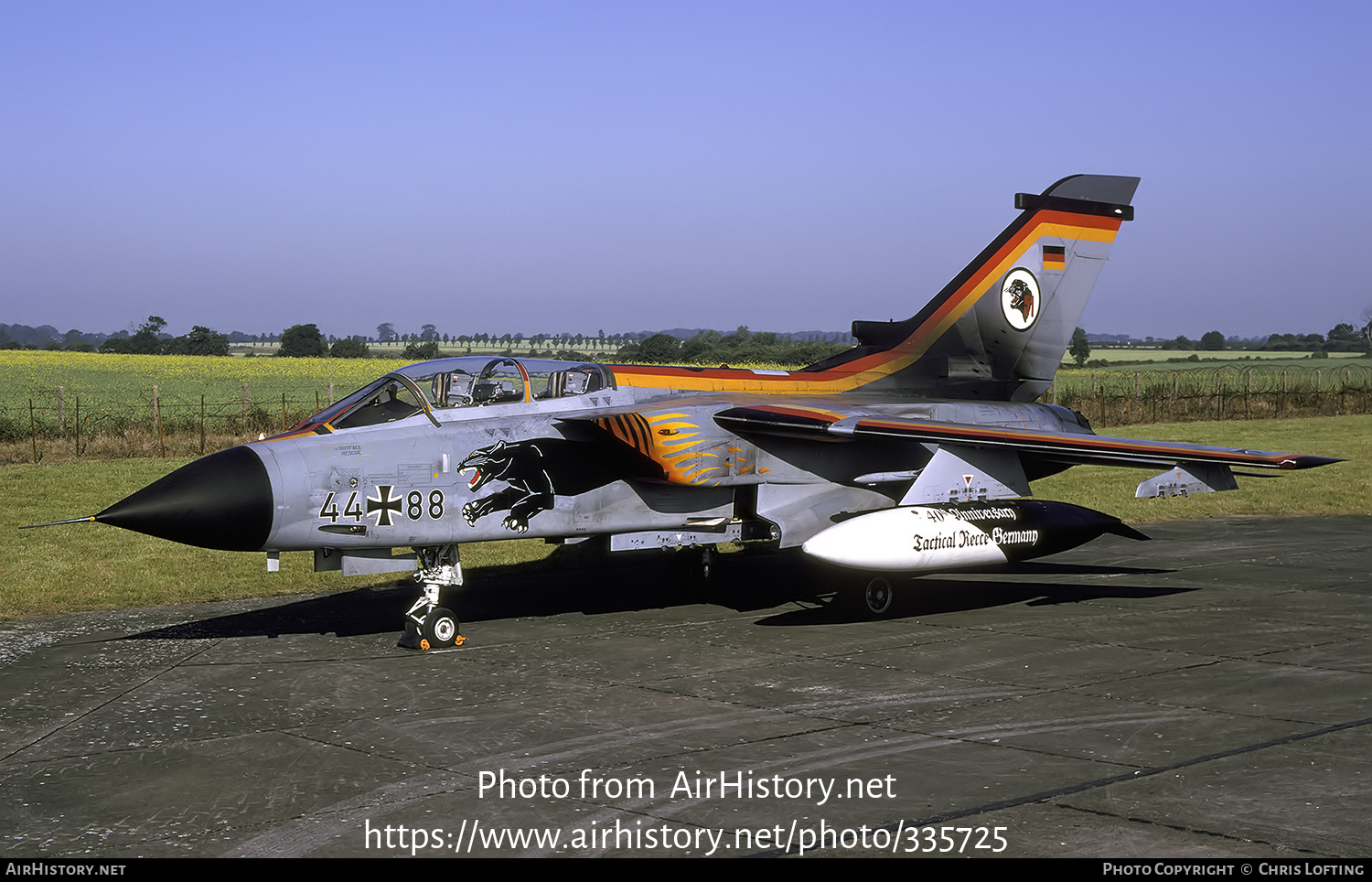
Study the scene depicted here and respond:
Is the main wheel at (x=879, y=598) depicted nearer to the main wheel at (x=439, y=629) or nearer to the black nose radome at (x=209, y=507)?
the main wheel at (x=439, y=629)

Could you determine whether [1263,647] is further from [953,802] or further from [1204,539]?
[1204,539]

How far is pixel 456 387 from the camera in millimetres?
11766

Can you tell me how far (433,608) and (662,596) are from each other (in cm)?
365

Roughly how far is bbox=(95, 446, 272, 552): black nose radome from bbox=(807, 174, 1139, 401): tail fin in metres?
7.26

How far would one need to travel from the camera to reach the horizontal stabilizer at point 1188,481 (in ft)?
40.3

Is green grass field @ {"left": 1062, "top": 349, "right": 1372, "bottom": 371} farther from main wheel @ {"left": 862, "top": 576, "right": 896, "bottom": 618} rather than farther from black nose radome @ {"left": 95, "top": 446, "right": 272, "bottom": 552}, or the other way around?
black nose radome @ {"left": 95, "top": 446, "right": 272, "bottom": 552}

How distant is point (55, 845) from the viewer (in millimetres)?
6480

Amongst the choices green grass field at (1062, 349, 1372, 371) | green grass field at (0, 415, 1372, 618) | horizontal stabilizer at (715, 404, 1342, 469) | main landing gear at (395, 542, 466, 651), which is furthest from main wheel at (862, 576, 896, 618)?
green grass field at (1062, 349, 1372, 371)

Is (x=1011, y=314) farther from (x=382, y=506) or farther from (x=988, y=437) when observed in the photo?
(x=382, y=506)

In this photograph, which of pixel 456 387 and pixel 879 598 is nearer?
pixel 456 387

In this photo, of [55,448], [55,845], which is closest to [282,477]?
[55,845]

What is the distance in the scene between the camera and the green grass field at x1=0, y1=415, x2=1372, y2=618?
1457 centimetres

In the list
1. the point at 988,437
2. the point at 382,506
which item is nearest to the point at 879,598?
the point at 988,437
